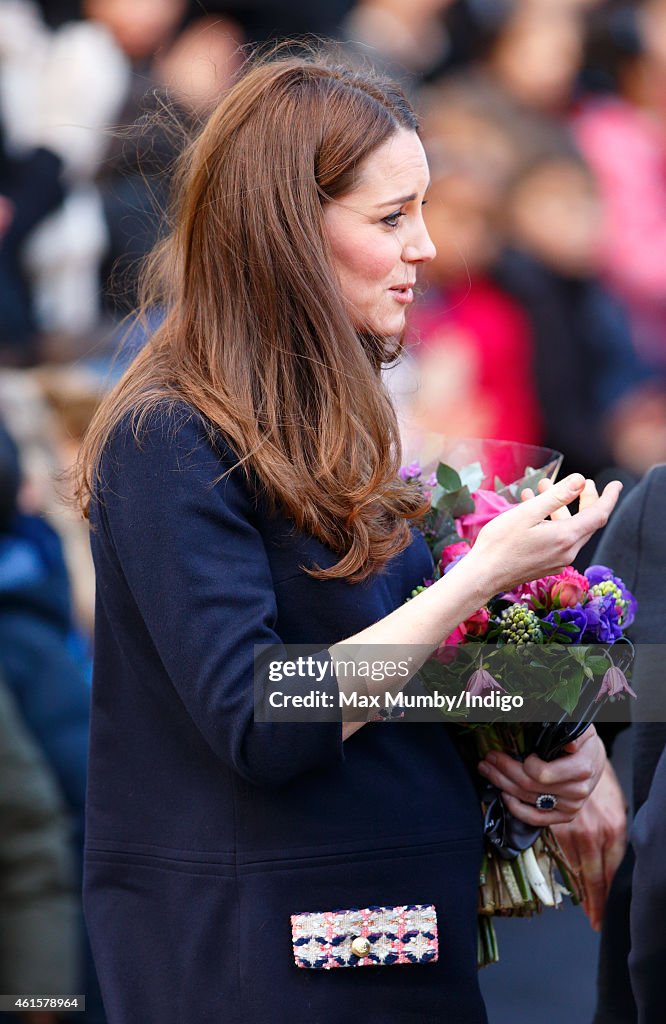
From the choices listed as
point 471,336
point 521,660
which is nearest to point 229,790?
point 521,660

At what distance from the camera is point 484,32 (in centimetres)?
489

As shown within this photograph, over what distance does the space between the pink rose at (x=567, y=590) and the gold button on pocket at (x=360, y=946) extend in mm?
474

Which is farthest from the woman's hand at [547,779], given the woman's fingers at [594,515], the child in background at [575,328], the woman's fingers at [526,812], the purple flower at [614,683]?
the child in background at [575,328]

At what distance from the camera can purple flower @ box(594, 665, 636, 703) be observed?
1.73 metres

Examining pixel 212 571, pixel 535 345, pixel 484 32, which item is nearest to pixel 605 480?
pixel 212 571

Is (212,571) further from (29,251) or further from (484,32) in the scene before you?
(484,32)

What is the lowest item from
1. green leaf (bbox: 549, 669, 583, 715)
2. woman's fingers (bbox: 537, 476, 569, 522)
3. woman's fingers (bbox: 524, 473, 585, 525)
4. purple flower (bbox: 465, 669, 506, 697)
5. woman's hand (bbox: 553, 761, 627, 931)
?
woman's hand (bbox: 553, 761, 627, 931)

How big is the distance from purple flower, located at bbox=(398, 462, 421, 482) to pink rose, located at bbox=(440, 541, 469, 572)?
5.3 inches

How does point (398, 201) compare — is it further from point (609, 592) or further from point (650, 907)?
point (650, 907)

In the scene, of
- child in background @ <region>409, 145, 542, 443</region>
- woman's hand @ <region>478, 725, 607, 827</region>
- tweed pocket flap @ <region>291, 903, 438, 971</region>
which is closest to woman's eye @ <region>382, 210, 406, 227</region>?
woman's hand @ <region>478, 725, 607, 827</region>

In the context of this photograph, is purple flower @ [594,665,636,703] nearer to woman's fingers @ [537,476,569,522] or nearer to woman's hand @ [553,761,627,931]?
woman's fingers @ [537,476,569,522]

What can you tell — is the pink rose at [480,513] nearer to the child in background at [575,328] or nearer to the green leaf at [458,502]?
the green leaf at [458,502]

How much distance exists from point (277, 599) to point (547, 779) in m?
0.46

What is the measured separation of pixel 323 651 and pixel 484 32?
3.80m
